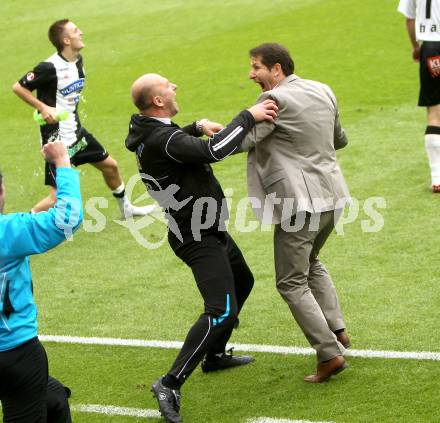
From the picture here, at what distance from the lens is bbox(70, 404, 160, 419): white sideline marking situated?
20.2 feet

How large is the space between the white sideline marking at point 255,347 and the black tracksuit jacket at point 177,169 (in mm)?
1199

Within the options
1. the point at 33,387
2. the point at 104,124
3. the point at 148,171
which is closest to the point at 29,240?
the point at 33,387

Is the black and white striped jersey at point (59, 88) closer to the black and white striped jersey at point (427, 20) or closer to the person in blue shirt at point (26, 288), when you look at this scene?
the black and white striped jersey at point (427, 20)

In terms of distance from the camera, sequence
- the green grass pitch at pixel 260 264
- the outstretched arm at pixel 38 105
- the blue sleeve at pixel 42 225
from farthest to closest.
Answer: the outstretched arm at pixel 38 105
the green grass pitch at pixel 260 264
the blue sleeve at pixel 42 225

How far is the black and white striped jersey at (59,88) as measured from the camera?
1036cm

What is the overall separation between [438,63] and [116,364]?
5142mm

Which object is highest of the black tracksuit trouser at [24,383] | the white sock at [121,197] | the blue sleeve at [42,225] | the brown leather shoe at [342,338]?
the blue sleeve at [42,225]

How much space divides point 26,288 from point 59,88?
5889 mm

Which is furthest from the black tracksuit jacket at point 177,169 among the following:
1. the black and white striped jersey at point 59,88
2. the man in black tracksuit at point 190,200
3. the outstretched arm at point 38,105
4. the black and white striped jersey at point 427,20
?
the black and white striped jersey at point 427,20

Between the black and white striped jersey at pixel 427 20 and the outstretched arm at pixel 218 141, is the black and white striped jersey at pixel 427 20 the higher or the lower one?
the higher one

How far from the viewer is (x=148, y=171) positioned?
627 centimetres

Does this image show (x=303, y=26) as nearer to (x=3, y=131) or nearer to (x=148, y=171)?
(x=3, y=131)

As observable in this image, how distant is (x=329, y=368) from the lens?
6258 mm

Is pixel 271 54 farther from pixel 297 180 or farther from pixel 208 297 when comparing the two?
pixel 208 297
